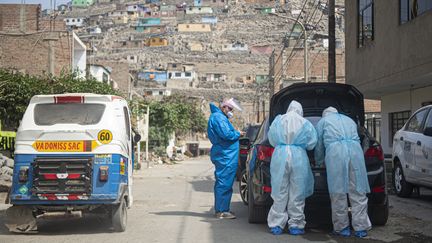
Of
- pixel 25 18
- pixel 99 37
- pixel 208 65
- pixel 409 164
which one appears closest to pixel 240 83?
pixel 208 65

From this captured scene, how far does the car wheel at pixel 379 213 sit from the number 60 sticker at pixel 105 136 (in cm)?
392

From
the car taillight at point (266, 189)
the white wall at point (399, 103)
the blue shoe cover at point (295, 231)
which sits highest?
the white wall at point (399, 103)

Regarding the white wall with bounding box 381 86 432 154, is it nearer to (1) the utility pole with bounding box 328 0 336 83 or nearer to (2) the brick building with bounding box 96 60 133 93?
A: (1) the utility pole with bounding box 328 0 336 83

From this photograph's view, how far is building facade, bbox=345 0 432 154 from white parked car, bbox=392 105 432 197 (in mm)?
3933

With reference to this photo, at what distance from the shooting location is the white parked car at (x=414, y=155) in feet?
34.0

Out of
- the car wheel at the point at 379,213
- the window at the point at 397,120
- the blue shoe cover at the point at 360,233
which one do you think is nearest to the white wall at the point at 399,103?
the window at the point at 397,120

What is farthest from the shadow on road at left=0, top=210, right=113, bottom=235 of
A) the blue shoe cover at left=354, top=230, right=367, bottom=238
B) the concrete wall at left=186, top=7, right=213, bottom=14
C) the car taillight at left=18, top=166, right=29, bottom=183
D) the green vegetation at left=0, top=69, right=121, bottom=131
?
the concrete wall at left=186, top=7, right=213, bottom=14

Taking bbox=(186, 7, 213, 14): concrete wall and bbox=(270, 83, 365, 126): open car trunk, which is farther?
bbox=(186, 7, 213, 14): concrete wall

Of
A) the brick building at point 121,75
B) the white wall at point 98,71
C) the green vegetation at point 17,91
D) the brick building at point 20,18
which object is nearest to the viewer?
the green vegetation at point 17,91

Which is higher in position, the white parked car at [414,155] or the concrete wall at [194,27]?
the concrete wall at [194,27]

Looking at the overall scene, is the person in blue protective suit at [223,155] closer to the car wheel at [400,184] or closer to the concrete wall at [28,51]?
the car wheel at [400,184]

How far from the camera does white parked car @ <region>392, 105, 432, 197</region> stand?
408 inches

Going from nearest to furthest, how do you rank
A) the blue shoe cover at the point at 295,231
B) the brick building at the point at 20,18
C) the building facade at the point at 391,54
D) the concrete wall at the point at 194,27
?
the blue shoe cover at the point at 295,231 < the building facade at the point at 391,54 < the brick building at the point at 20,18 < the concrete wall at the point at 194,27

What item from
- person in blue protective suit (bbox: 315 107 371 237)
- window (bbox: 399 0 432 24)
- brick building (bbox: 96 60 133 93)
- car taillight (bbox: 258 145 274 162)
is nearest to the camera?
person in blue protective suit (bbox: 315 107 371 237)
